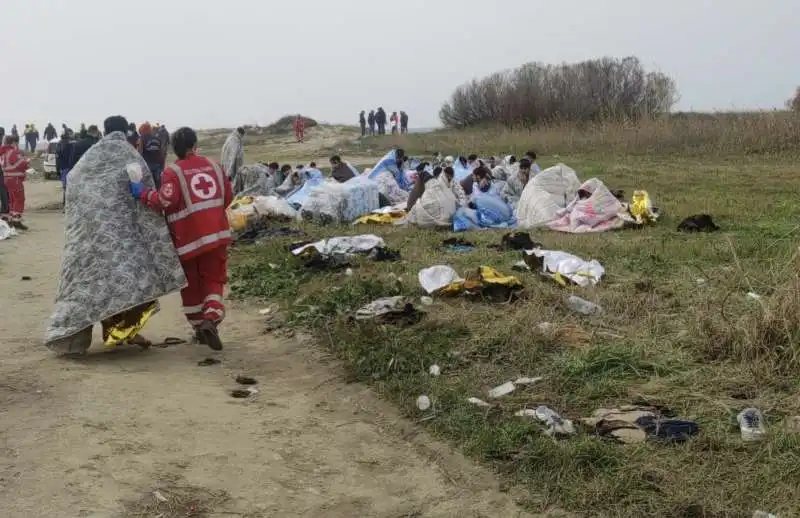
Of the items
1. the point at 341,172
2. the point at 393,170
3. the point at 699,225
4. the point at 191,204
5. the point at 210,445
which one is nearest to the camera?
the point at 210,445

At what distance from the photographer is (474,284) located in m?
5.91

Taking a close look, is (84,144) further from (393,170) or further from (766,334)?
(766,334)

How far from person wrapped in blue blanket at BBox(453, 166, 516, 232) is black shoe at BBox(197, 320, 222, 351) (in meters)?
5.11

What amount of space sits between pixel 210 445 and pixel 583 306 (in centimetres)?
277

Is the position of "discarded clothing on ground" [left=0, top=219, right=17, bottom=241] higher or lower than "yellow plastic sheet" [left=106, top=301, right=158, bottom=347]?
higher

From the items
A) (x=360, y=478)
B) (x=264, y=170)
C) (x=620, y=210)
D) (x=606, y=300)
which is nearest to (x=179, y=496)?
(x=360, y=478)

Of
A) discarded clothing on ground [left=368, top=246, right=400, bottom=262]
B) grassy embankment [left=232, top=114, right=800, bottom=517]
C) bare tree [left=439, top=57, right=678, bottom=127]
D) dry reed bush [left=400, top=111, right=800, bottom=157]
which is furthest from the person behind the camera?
bare tree [left=439, top=57, right=678, bottom=127]

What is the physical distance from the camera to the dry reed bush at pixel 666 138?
755 inches

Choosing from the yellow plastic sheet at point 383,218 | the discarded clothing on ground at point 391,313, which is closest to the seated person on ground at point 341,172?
the yellow plastic sheet at point 383,218

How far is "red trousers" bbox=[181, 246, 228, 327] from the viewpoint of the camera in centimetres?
532

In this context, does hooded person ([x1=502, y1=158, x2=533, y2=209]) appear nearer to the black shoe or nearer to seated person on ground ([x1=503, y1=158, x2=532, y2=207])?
seated person on ground ([x1=503, y1=158, x2=532, y2=207])

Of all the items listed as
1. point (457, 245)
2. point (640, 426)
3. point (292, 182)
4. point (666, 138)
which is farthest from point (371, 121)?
point (640, 426)

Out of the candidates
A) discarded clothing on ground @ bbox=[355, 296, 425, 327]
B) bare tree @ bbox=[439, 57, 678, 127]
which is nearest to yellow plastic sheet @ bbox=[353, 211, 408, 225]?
discarded clothing on ground @ bbox=[355, 296, 425, 327]

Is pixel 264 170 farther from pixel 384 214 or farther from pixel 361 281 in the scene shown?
pixel 361 281
